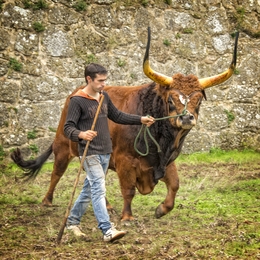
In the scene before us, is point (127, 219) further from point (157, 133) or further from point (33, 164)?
point (33, 164)

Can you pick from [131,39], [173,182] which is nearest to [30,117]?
[131,39]

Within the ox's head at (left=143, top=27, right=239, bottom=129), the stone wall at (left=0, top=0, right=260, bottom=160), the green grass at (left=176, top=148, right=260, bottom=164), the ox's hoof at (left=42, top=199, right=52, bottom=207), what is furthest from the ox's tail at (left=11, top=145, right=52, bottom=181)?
the green grass at (left=176, top=148, right=260, bottom=164)

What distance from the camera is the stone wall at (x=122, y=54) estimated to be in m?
10.2

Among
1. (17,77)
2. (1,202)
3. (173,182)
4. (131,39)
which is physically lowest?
(1,202)

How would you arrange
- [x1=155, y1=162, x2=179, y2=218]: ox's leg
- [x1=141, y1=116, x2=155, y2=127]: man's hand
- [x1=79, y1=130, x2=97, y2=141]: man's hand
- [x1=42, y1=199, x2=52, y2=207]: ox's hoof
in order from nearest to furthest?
[x1=79, y1=130, x2=97, y2=141]: man's hand < [x1=141, y1=116, x2=155, y2=127]: man's hand < [x1=155, y1=162, x2=179, y2=218]: ox's leg < [x1=42, y1=199, x2=52, y2=207]: ox's hoof

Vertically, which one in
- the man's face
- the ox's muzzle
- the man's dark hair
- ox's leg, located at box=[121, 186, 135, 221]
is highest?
the man's dark hair

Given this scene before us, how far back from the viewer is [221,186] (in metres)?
8.48

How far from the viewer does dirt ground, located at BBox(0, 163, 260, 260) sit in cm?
500

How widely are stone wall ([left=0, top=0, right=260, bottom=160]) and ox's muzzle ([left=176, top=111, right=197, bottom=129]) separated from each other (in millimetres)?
4875

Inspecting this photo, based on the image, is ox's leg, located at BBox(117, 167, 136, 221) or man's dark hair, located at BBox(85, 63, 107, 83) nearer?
man's dark hair, located at BBox(85, 63, 107, 83)

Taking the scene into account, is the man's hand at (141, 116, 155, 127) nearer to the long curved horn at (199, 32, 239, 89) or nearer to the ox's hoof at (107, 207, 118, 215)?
the long curved horn at (199, 32, 239, 89)

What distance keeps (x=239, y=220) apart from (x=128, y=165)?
1406 millimetres

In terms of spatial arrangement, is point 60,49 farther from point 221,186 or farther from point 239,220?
point 239,220

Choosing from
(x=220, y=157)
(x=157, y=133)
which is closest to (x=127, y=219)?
(x=157, y=133)
